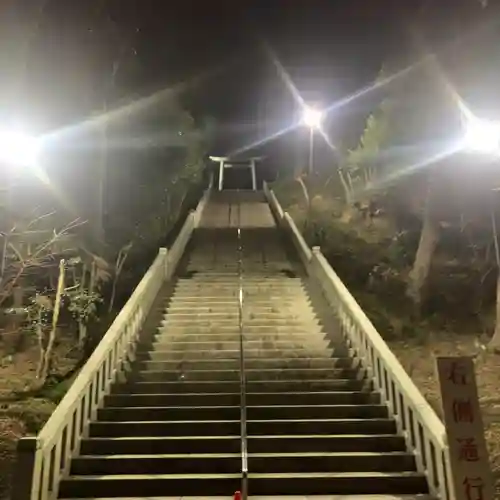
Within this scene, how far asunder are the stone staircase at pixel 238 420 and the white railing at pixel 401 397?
0.15 m

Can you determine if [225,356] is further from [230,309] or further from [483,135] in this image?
[483,135]

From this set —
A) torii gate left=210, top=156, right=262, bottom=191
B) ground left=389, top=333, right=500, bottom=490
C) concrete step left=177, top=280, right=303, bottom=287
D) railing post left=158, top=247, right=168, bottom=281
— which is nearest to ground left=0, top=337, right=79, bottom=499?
railing post left=158, top=247, right=168, bottom=281

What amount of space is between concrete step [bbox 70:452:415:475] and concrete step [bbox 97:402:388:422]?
2.80ft

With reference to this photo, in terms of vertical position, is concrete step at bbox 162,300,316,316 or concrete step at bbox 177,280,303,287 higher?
concrete step at bbox 177,280,303,287

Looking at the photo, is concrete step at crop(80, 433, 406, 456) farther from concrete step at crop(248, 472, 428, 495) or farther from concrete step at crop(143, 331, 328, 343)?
concrete step at crop(143, 331, 328, 343)

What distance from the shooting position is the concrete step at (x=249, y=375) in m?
7.49

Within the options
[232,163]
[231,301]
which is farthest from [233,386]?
[232,163]

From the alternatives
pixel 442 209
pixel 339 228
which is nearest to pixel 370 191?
pixel 339 228

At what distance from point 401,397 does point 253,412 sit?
70.3 inches

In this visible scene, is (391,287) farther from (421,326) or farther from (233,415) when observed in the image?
(233,415)

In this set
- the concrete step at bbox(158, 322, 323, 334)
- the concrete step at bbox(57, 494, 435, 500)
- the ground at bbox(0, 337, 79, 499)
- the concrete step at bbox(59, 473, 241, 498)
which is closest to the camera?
the concrete step at bbox(57, 494, 435, 500)

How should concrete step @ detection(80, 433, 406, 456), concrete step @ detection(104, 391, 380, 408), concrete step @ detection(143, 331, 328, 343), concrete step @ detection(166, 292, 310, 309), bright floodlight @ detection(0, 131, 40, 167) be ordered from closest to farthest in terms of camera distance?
concrete step @ detection(80, 433, 406, 456)
concrete step @ detection(104, 391, 380, 408)
bright floodlight @ detection(0, 131, 40, 167)
concrete step @ detection(143, 331, 328, 343)
concrete step @ detection(166, 292, 310, 309)

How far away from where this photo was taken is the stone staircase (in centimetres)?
532

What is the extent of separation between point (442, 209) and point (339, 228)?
629cm
